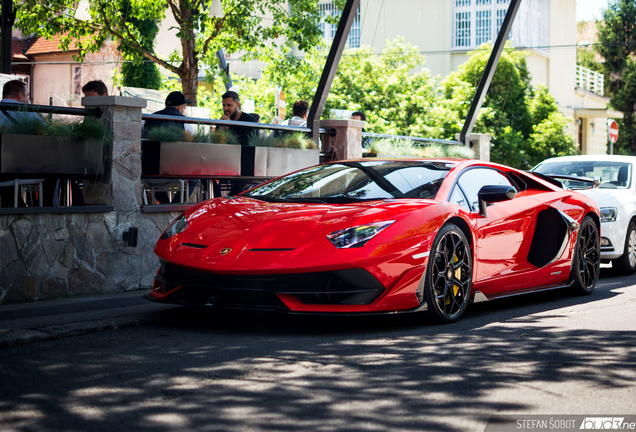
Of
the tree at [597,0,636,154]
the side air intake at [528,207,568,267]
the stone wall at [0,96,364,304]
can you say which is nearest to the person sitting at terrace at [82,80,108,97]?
the stone wall at [0,96,364,304]

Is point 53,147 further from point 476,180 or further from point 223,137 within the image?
point 476,180

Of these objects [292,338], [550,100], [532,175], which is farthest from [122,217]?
[550,100]

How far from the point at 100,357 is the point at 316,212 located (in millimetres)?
1874

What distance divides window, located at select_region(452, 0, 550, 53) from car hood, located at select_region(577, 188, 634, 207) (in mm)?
19888

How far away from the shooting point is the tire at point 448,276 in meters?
5.54

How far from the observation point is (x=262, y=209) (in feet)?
19.0

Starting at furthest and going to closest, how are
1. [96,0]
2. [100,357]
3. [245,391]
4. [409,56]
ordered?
[409,56], [96,0], [100,357], [245,391]

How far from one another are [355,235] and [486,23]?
2611cm

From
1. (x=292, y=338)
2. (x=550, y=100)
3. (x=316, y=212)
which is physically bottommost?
(x=292, y=338)

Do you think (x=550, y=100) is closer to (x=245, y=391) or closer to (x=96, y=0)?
(x=96, y=0)

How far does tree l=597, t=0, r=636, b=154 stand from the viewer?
162 feet

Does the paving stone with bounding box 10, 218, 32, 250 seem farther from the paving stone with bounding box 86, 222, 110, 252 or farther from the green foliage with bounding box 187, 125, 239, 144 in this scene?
the green foliage with bounding box 187, 125, 239, 144

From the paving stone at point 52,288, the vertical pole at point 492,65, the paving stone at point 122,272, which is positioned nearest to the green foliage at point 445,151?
the vertical pole at point 492,65

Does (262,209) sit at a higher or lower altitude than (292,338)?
higher
